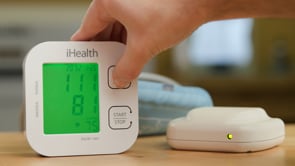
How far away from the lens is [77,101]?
90 centimetres

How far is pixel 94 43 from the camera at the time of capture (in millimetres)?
906

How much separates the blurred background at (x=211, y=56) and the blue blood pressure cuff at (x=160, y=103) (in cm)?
187

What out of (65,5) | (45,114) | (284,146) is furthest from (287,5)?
(65,5)

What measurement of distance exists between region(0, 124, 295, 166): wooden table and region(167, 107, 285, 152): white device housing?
0.01 meters

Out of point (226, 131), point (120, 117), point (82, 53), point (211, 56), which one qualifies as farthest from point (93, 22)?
point (211, 56)

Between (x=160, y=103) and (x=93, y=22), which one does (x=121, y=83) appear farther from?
(x=160, y=103)

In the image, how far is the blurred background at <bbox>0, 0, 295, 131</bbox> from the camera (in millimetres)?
3002

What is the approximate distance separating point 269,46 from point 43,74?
8.00ft

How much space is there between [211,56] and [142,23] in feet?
7.93

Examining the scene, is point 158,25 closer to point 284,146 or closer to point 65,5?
point 284,146

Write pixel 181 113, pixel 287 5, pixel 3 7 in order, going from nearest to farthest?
pixel 287 5 → pixel 181 113 → pixel 3 7

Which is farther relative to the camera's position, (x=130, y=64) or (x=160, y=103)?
(x=160, y=103)

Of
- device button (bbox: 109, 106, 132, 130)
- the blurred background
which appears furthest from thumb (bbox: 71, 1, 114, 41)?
the blurred background

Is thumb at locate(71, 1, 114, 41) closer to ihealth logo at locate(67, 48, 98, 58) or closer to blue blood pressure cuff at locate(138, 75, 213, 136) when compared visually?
ihealth logo at locate(67, 48, 98, 58)
